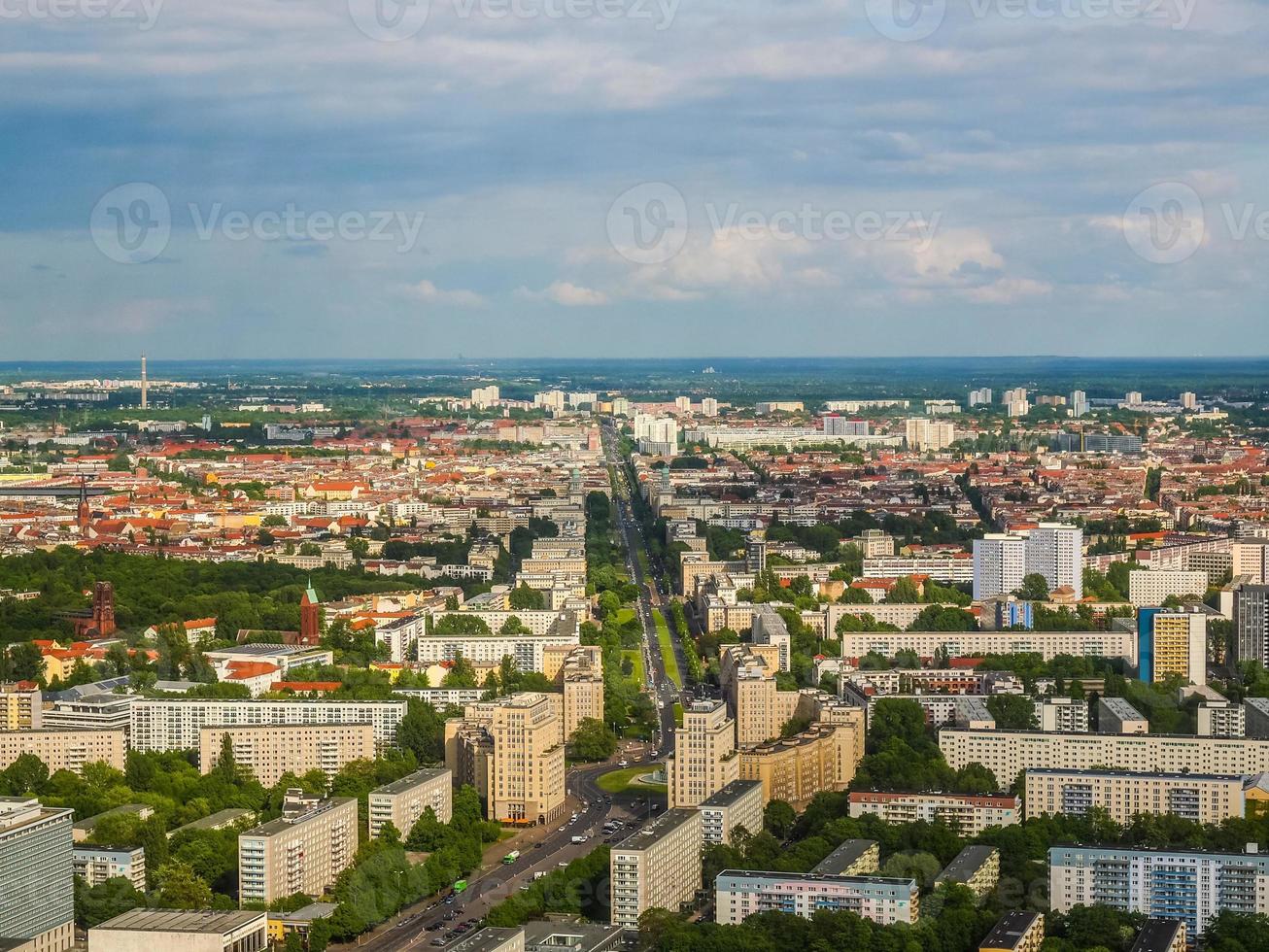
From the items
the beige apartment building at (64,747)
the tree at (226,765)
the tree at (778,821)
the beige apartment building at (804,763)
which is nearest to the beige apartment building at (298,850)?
the tree at (226,765)

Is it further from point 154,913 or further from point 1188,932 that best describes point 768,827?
point 154,913

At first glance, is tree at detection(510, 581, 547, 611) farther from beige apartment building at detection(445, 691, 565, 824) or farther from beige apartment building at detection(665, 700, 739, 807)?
beige apartment building at detection(665, 700, 739, 807)

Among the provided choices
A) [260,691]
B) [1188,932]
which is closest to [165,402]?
[260,691]

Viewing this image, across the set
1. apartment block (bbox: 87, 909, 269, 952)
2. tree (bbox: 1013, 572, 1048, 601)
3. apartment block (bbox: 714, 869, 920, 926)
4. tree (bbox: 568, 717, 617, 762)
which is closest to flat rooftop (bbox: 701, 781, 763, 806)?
apartment block (bbox: 714, 869, 920, 926)

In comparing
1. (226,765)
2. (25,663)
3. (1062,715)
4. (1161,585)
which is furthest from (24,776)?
(1161,585)

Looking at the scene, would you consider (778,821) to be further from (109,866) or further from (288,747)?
(109,866)

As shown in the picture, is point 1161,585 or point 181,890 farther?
point 1161,585
